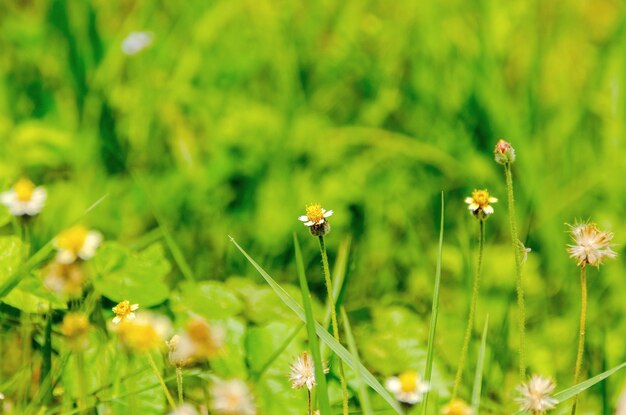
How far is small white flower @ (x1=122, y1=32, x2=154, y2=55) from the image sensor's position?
224 cm

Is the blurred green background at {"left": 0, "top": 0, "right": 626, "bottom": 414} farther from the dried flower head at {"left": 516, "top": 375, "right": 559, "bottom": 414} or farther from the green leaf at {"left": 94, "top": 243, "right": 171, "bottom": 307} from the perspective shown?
the dried flower head at {"left": 516, "top": 375, "right": 559, "bottom": 414}

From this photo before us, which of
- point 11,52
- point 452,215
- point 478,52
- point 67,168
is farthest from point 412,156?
point 11,52

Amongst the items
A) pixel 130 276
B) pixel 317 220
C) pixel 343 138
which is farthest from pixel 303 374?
pixel 343 138

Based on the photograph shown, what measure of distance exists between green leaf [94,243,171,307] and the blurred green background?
28cm

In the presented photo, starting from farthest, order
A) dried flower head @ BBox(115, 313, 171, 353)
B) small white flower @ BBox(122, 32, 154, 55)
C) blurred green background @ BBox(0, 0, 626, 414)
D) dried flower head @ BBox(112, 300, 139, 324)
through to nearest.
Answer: small white flower @ BBox(122, 32, 154, 55)
blurred green background @ BBox(0, 0, 626, 414)
dried flower head @ BBox(112, 300, 139, 324)
dried flower head @ BBox(115, 313, 171, 353)

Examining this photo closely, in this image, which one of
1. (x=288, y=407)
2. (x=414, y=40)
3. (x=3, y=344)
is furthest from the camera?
(x=414, y=40)

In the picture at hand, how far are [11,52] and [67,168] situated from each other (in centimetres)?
57

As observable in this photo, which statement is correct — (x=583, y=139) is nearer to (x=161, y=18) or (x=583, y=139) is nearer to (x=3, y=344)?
(x=161, y=18)

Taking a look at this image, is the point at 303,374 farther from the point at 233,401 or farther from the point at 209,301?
the point at 209,301

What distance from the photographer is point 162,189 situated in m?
1.94

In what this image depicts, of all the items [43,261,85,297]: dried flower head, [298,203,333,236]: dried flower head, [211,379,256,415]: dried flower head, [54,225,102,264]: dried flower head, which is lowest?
[211,379,256,415]: dried flower head

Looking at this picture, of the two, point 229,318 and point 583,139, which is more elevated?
point 583,139

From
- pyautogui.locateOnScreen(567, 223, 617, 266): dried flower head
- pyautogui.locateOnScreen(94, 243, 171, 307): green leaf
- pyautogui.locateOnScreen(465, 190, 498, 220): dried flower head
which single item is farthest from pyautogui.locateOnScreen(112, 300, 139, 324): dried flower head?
pyautogui.locateOnScreen(567, 223, 617, 266): dried flower head

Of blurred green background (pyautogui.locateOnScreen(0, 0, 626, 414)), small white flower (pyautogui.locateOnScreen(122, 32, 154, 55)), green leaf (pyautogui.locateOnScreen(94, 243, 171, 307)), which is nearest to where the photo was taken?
green leaf (pyautogui.locateOnScreen(94, 243, 171, 307))
